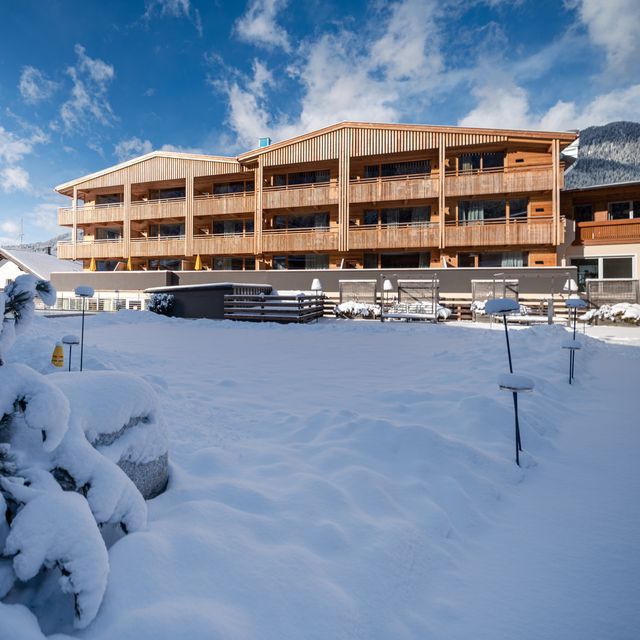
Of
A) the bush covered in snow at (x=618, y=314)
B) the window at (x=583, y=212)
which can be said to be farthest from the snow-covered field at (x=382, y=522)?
the window at (x=583, y=212)

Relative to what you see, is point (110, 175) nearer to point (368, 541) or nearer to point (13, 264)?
point (13, 264)

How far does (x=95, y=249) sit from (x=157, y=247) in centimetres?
562

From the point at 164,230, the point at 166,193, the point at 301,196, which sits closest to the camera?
the point at 301,196

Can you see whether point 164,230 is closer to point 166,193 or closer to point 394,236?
point 166,193

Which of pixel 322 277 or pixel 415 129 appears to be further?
pixel 415 129

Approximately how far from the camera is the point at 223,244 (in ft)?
87.6

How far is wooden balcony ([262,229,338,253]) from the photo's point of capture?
24.6 metres

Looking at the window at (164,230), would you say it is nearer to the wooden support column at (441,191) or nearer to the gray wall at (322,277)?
the gray wall at (322,277)

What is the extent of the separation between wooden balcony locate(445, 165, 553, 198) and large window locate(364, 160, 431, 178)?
7.11 ft

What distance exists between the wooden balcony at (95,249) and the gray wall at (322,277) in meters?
2.91

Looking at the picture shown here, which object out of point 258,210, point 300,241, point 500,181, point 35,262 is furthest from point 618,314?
point 35,262

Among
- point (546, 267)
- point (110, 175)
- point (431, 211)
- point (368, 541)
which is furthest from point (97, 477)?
point (110, 175)

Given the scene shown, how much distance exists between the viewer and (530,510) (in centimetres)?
254

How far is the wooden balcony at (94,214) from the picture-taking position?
30.0m
